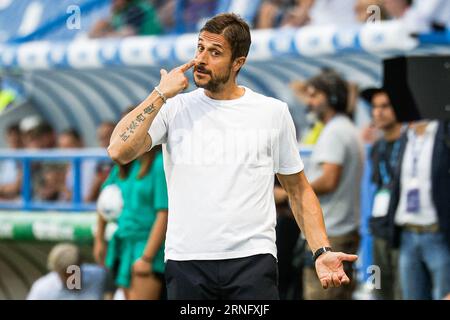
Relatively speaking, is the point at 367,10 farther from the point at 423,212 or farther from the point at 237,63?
the point at 237,63

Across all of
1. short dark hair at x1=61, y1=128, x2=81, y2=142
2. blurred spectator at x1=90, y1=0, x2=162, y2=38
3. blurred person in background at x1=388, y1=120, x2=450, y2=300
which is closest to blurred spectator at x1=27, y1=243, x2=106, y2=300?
blurred person in background at x1=388, y1=120, x2=450, y2=300

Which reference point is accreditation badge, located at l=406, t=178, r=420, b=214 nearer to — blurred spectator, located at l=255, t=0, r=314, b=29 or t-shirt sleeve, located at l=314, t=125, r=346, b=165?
t-shirt sleeve, located at l=314, t=125, r=346, b=165

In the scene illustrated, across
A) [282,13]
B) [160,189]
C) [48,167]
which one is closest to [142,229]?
[160,189]

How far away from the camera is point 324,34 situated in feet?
37.1

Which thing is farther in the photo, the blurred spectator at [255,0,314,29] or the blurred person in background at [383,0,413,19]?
the blurred spectator at [255,0,314,29]

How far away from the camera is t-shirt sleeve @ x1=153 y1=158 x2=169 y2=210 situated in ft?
28.8

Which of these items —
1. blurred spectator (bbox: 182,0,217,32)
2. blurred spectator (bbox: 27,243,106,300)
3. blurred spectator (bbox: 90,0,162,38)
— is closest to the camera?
blurred spectator (bbox: 27,243,106,300)

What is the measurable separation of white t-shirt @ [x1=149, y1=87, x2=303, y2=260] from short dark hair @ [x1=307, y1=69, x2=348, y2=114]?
3355 mm

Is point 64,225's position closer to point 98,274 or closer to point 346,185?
point 98,274

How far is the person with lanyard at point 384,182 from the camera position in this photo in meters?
9.52

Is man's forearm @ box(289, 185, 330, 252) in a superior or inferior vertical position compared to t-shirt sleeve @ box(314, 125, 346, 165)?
inferior

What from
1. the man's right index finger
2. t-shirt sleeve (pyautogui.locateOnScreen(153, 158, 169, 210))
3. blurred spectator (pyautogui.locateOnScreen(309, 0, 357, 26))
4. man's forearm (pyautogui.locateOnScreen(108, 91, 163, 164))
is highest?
blurred spectator (pyautogui.locateOnScreen(309, 0, 357, 26))
